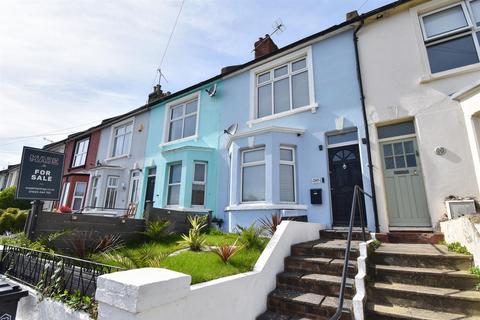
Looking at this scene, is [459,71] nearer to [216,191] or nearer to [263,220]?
[263,220]

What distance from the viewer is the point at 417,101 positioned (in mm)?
6801

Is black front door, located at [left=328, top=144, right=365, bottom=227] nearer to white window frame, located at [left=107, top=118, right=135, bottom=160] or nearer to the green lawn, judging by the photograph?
the green lawn

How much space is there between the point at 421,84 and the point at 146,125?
40.6 ft

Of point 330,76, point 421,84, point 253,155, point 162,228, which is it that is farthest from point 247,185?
point 421,84

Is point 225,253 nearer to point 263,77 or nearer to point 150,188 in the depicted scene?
point 263,77

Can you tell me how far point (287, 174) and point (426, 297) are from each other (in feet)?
16.5

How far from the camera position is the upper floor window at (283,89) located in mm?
9211

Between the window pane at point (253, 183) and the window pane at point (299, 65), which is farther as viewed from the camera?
the window pane at point (299, 65)

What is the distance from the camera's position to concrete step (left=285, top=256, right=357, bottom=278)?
4.61 m

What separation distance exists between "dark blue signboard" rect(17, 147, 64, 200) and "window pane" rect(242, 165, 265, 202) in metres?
5.43

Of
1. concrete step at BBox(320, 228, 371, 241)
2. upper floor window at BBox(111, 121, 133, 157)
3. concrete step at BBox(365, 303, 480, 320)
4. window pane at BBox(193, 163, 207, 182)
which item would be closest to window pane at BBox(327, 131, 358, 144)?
concrete step at BBox(320, 228, 371, 241)

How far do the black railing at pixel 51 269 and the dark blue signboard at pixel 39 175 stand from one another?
1.39 meters

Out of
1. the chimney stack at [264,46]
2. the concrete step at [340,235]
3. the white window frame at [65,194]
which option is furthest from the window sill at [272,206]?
the white window frame at [65,194]

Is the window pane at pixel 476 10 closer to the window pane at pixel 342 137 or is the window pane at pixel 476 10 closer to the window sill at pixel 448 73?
the window sill at pixel 448 73
